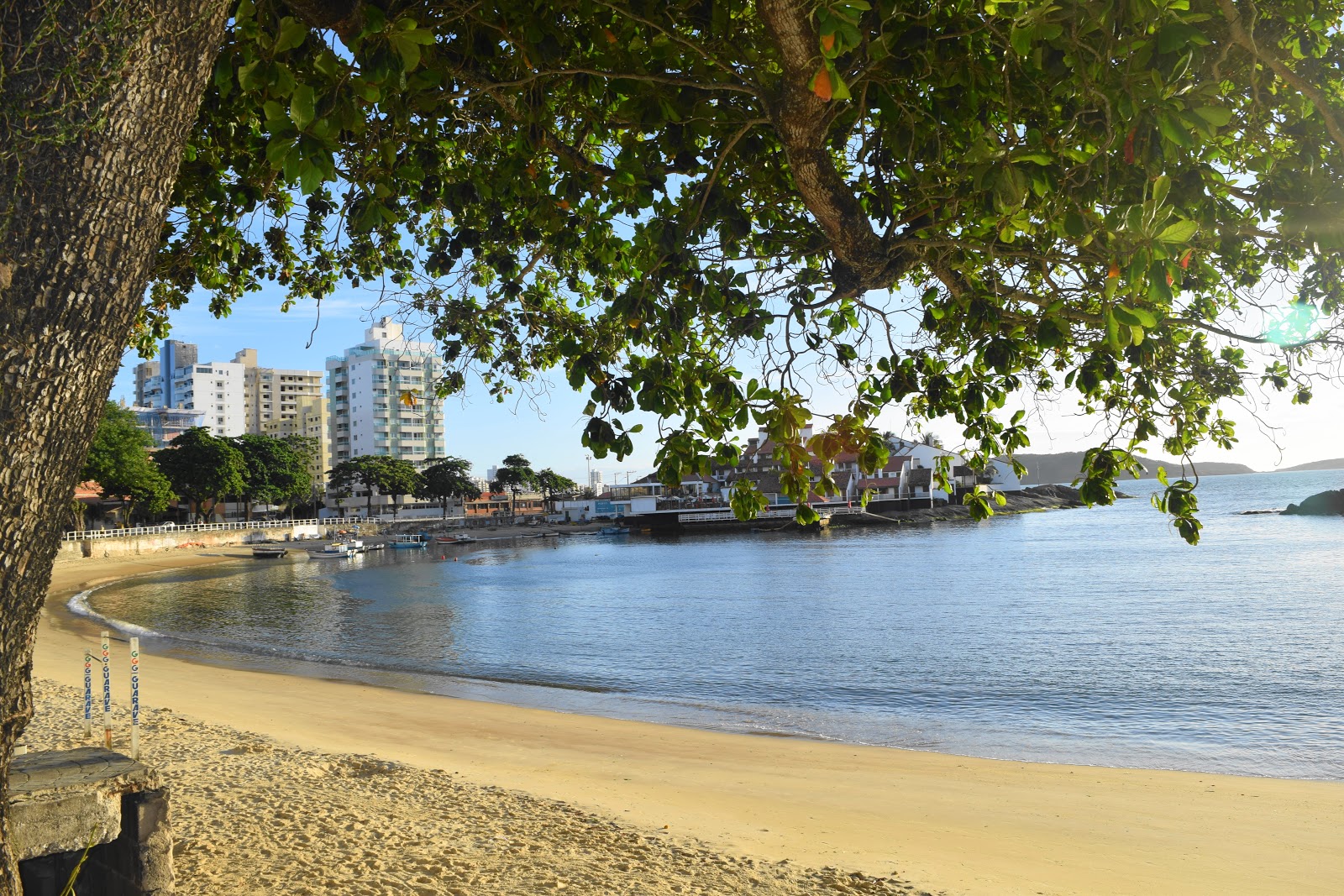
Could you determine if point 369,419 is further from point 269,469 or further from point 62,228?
point 62,228

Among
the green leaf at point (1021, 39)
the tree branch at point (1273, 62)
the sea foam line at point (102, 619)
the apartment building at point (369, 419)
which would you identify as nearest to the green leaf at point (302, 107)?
the green leaf at point (1021, 39)

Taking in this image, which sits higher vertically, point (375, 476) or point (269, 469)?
point (269, 469)

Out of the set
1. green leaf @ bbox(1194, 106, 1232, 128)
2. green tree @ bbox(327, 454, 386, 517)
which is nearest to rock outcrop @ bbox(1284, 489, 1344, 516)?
green leaf @ bbox(1194, 106, 1232, 128)

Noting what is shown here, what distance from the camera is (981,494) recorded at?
4.71 meters

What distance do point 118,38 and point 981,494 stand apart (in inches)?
166

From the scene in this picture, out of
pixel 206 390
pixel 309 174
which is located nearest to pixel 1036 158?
pixel 309 174

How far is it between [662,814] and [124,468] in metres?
64.7

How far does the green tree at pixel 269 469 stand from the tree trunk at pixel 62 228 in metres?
86.0

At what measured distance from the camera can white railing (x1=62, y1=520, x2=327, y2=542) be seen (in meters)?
57.4

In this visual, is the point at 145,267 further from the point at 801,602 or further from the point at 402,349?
the point at 801,602

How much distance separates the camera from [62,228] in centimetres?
198

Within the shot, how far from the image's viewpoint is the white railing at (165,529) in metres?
57.4

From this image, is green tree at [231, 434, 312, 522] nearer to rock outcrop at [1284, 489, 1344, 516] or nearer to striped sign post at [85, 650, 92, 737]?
striped sign post at [85, 650, 92, 737]

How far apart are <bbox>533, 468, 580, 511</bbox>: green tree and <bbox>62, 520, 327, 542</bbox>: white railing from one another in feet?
157
